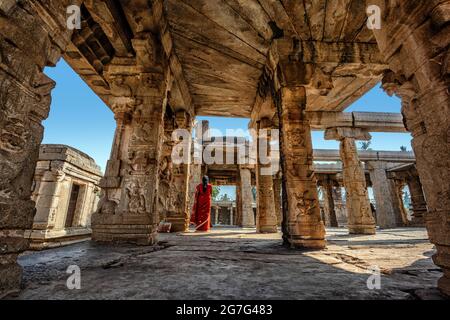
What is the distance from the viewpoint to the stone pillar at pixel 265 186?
6.98 metres

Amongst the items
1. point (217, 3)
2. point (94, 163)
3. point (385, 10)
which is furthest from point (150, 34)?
point (94, 163)

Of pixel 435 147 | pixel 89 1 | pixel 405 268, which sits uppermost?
pixel 89 1

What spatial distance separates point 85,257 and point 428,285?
3235mm

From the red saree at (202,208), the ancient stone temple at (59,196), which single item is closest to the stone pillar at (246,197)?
the red saree at (202,208)

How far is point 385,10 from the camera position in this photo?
1841 millimetres

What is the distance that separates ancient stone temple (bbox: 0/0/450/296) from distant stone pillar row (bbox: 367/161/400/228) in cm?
598

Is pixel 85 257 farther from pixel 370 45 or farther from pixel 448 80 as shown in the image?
pixel 370 45

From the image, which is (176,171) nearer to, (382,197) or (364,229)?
(364,229)

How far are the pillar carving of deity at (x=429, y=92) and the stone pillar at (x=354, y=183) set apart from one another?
273 inches

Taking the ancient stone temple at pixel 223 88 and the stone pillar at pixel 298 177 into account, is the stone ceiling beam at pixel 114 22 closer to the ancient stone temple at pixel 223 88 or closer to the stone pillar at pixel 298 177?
the ancient stone temple at pixel 223 88

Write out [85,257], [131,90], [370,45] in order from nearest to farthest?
A: [85,257], [131,90], [370,45]

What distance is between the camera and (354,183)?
7832 millimetres

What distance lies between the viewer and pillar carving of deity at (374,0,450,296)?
138cm

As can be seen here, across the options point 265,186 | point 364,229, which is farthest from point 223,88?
point 364,229
